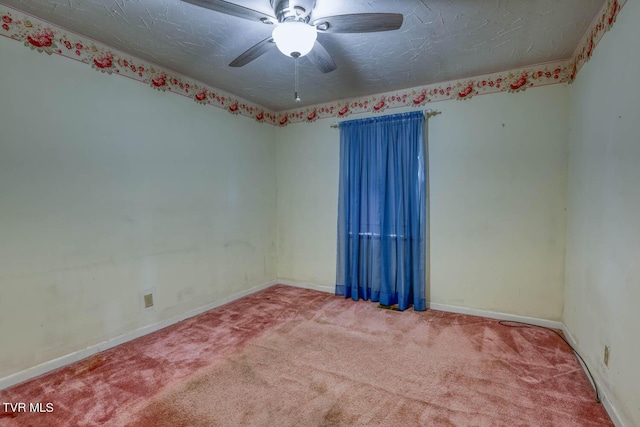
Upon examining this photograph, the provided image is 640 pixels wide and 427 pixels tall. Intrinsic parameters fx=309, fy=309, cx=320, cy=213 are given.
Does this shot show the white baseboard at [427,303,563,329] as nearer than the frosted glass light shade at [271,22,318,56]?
No

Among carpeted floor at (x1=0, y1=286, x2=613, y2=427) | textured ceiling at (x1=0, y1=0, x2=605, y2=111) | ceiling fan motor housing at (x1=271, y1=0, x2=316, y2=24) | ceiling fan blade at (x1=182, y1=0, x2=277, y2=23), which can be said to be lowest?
carpeted floor at (x1=0, y1=286, x2=613, y2=427)

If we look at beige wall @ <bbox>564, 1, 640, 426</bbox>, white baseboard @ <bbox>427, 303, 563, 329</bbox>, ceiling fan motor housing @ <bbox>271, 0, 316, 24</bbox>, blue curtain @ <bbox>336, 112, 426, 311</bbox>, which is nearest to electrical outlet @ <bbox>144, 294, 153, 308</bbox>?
blue curtain @ <bbox>336, 112, 426, 311</bbox>

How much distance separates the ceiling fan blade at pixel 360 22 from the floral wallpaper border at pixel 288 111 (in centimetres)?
125

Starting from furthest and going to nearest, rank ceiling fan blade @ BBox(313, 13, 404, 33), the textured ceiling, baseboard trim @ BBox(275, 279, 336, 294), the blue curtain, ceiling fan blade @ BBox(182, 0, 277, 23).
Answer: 1. baseboard trim @ BBox(275, 279, 336, 294)
2. the blue curtain
3. the textured ceiling
4. ceiling fan blade @ BBox(313, 13, 404, 33)
5. ceiling fan blade @ BBox(182, 0, 277, 23)

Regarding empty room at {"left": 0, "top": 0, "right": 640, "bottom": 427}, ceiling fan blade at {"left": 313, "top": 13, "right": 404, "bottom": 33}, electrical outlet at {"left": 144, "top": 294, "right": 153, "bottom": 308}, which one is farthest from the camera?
electrical outlet at {"left": 144, "top": 294, "right": 153, "bottom": 308}

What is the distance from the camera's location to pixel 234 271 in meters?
3.67

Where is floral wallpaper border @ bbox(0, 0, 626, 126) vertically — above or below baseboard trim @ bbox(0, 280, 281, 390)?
above

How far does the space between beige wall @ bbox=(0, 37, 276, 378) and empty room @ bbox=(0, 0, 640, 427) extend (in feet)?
0.06

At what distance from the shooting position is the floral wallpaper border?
205 centimetres

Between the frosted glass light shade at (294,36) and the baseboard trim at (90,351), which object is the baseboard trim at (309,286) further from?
the frosted glass light shade at (294,36)

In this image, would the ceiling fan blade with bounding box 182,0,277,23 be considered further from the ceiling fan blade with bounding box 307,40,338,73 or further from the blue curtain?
the blue curtain

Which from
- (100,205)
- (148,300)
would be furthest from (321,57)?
(148,300)

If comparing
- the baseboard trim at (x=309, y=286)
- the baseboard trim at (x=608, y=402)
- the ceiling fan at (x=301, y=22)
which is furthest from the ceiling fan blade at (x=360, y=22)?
the baseboard trim at (x=309, y=286)

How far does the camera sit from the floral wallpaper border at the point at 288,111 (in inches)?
80.8
